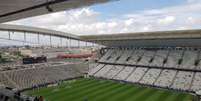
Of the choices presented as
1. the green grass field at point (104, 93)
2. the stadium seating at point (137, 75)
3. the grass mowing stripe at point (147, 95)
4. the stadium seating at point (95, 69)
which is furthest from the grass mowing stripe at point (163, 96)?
the stadium seating at point (95, 69)

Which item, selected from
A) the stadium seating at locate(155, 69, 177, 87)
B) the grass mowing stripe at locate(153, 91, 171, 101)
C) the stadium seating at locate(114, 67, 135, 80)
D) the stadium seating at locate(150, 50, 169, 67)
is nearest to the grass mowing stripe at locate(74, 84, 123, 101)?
the stadium seating at locate(114, 67, 135, 80)

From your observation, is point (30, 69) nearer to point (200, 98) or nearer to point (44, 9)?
point (200, 98)

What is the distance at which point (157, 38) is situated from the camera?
147 feet

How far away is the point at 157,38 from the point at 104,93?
1595 cm

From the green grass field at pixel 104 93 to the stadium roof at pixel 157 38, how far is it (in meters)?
10.3

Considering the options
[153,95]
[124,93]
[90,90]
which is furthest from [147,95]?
[90,90]

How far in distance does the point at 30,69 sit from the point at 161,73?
24879mm

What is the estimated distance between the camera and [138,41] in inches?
1991

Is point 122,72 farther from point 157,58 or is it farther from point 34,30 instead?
point 34,30

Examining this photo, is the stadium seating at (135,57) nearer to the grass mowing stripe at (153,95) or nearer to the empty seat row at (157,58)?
the empty seat row at (157,58)


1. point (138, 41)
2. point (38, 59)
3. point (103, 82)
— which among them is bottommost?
point (103, 82)

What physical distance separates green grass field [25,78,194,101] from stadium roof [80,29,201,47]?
10256 mm

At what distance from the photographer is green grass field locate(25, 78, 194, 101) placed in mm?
32500

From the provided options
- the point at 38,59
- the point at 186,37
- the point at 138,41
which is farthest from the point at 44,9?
the point at 38,59
